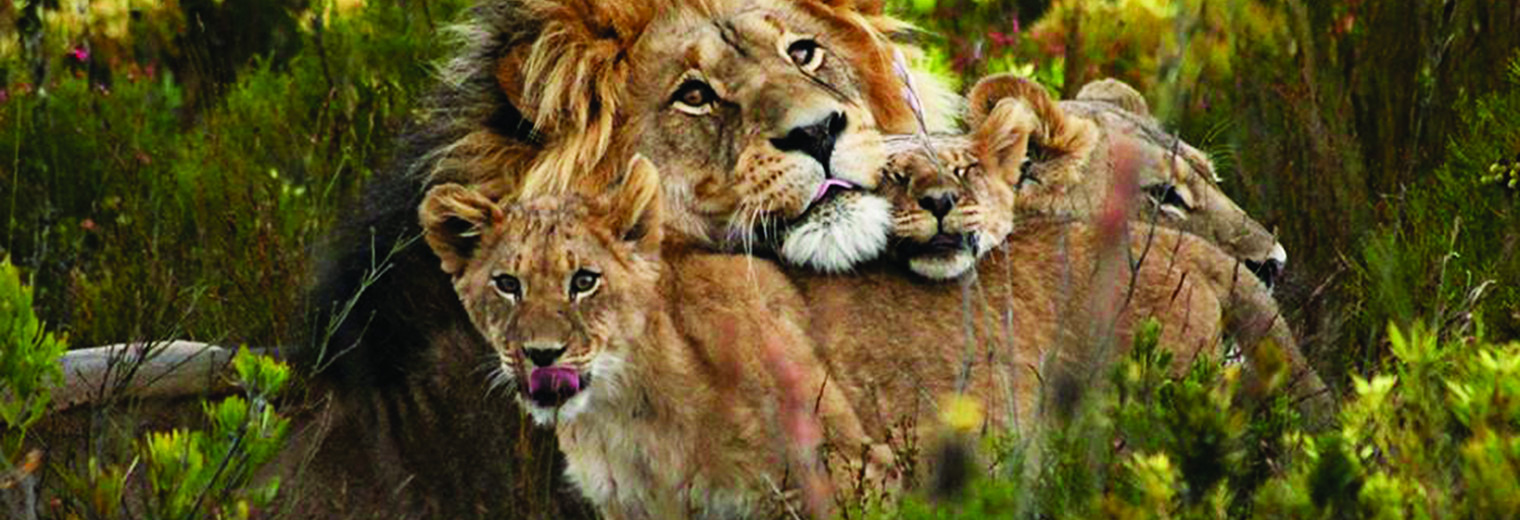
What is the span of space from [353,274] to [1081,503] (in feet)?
6.35

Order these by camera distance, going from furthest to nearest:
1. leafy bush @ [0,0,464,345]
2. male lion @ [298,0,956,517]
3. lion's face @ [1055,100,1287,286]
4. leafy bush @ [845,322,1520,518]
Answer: leafy bush @ [0,0,464,345]
lion's face @ [1055,100,1287,286]
male lion @ [298,0,956,517]
leafy bush @ [845,322,1520,518]

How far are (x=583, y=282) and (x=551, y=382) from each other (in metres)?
0.22

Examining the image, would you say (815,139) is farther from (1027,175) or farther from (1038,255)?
(1027,175)

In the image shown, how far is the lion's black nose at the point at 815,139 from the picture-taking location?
4.50 metres

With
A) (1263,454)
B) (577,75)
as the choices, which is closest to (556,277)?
(577,75)

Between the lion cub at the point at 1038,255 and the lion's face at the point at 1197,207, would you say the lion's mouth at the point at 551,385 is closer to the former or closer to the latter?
the lion cub at the point at 1038,255

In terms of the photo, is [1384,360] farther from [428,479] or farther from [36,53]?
[36,53]

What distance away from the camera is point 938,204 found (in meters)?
4.46

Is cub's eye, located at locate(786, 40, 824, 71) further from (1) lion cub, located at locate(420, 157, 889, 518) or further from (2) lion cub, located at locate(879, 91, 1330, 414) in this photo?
(1) lion cub, located at locate(420, 157, 889, 518)

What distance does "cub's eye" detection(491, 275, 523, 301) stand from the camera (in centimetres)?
414

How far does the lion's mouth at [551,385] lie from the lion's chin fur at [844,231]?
2.05ft

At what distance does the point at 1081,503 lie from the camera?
332cm

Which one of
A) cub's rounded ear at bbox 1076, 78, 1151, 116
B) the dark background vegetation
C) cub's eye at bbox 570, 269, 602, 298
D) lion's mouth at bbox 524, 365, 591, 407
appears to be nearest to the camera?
lion's mouth at bbox 524, 365, 591, 407

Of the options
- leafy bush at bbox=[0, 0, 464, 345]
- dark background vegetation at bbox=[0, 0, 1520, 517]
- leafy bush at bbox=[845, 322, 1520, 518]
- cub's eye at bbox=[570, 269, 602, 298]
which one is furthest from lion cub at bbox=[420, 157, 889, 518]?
leafy bush at bbox=[0, 0, 464, 345]
